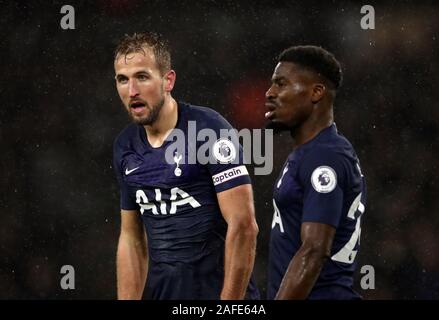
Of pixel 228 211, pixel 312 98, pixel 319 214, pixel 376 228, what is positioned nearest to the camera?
pixel 319 214

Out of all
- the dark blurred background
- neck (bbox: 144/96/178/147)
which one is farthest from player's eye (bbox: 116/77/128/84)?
the dark blurred background

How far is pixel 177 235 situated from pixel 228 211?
0.30 m

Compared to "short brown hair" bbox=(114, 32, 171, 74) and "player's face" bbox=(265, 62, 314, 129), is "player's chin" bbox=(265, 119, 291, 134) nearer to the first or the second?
"player's face" bbox=(265, 62, 314, 129)

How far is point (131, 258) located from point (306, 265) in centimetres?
149

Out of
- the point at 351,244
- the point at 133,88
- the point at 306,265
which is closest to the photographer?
the point at 306,265

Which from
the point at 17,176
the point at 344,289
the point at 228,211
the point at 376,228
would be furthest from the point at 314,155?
the point at 17,176

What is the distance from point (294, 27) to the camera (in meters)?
7.07

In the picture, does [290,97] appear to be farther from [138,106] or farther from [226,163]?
[138,106]

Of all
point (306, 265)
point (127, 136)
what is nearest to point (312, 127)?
point (306, 265)

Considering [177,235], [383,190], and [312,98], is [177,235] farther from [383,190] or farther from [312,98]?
[383,190]

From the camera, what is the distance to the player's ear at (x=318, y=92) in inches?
142

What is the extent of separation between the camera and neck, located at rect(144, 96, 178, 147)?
14.2 ft

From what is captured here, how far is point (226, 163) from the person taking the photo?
416 centimetres

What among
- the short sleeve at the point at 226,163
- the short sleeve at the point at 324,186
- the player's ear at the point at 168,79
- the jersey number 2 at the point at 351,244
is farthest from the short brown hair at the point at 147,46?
the jersey number 2 at the point at 351,244
